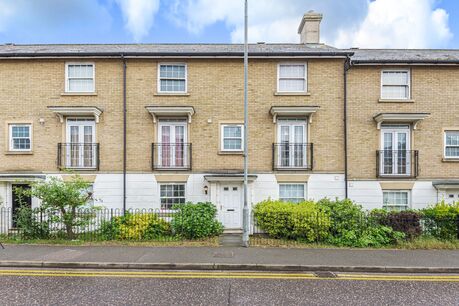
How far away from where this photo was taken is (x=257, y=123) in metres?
13.2

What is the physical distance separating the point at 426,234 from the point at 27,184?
55.4 ft

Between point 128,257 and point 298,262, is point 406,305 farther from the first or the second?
point 128,257

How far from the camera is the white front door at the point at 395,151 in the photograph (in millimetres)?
13172

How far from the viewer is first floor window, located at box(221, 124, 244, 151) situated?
524 inches

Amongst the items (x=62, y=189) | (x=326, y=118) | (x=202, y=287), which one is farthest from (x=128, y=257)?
(x=326, y=118)

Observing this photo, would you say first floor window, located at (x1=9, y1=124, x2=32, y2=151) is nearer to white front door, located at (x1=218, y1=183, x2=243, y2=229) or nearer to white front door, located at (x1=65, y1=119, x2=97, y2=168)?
white front door, located at (x1=65, y1=119, x2=97, y2=168)

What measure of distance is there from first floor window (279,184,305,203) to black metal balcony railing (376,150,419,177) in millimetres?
3684

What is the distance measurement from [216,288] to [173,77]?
10214mm

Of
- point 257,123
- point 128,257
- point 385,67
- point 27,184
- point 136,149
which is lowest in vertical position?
point 128,257

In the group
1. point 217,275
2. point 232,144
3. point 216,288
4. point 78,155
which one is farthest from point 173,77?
point 216,288

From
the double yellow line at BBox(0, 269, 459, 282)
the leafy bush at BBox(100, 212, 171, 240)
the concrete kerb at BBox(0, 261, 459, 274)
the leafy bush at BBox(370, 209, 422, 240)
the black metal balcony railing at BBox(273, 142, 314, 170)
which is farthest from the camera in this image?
the black metal balcony railing at BBox(273, 142, 314, 170)


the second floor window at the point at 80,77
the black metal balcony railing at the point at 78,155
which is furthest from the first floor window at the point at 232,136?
the second floor window at the point at 80,77

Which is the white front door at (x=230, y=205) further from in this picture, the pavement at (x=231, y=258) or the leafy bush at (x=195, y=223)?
the pavement at (x=231, y=258)

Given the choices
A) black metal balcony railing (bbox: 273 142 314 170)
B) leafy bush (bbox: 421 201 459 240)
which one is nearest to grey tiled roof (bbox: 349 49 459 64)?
black metal balcony railing (bbox: 273 142 314 170)
